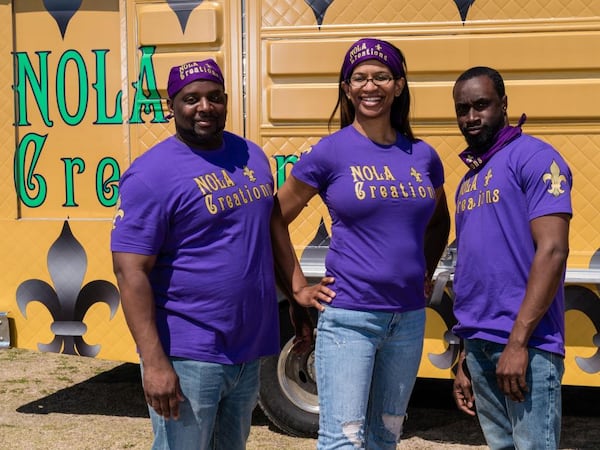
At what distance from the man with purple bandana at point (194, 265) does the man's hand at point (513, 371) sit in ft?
2.51

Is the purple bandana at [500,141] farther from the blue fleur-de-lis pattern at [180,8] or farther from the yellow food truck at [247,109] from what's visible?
the blue fleur-de-lis pattern at [180,8]

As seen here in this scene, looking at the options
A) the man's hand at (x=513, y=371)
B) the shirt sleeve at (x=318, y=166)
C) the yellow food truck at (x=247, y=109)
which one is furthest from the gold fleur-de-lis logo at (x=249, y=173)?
the yellow food truck at (x=247, y=109)

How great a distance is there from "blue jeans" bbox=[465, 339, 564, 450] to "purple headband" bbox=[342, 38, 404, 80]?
0.99 metres

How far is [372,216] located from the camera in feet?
8.30

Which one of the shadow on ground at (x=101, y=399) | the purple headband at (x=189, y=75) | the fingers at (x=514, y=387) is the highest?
the purple headband at (x=189, y=75)

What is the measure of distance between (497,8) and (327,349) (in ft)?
7.97

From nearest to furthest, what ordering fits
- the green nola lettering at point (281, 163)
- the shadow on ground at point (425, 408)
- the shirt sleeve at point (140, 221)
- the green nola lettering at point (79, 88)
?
the shirt sleeve at point (140, 221)
the green nola lettering at point (281, 163)
the green nola lettering at point (79, 88)
the shadow on ground at point (425, 408)

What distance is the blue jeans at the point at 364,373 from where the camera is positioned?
8.26ft

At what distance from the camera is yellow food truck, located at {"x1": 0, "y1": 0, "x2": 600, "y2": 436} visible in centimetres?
407

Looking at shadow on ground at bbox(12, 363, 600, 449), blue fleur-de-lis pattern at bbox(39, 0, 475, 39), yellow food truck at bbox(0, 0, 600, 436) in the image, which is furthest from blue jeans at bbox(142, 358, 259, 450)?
blue fleur-de-lis pattern at bbox(39, 0, 475, 39)

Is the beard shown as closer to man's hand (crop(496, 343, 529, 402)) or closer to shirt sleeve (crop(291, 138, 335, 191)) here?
shirt sleeve (crop(291, 138, 335, 191))

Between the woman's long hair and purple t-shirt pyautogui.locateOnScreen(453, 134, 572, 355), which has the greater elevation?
the woman's long hair

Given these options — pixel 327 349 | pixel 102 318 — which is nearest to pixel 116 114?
pixel 102 318

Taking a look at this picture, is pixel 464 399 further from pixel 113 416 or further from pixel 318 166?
pixel 113 416
